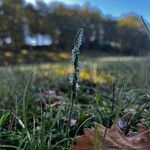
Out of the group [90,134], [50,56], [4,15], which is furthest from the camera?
[4,15]

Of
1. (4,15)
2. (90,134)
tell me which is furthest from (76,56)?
(4,15)

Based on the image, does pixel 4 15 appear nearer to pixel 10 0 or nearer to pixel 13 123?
pixel 10 0

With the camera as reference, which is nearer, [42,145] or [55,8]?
[42,145]

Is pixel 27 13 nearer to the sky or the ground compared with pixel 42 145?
nearer to the sky

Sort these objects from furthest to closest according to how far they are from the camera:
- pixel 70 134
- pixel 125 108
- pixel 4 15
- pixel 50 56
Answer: pixel 4 15 < pixel 50 56 < pixel 125 108 < pixel 70 134

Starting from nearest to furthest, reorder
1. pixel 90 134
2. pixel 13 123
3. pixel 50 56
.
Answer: pixel 90 134 → pixel 13 123 → pixel 50 56

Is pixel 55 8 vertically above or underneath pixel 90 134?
above

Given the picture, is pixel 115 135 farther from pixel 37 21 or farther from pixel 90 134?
pixel 37 21

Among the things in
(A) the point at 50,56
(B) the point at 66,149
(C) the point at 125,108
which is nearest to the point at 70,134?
(B) the point at 66,149

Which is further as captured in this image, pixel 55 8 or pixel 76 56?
pixel 55 8

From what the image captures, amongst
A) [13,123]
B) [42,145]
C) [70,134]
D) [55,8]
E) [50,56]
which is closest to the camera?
[42,145]
